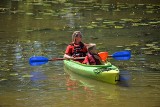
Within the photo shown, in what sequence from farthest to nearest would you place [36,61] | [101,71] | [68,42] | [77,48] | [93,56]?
[68,42] < [77,48] < [36,61] < [93,56] < [101,71]

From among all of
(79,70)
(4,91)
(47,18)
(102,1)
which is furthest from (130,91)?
(102,1)

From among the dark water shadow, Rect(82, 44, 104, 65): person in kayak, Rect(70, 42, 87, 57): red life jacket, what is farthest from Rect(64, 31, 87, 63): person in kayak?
the dark water shadow

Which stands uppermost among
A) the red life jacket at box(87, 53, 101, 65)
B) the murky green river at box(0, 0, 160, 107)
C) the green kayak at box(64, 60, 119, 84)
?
the red life jacket at box(87, 53, 101, 65)

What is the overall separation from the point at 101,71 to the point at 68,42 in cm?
607

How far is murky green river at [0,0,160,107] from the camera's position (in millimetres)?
10805

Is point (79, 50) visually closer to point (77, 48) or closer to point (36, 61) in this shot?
point (77, 48)

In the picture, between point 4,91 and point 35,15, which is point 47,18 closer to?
point 35,15

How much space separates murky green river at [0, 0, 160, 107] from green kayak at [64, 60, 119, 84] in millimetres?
147

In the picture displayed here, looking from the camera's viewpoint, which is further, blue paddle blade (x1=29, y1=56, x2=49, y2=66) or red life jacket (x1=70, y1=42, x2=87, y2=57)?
red life jacket (x1=70, y1=42, x2=87, y2=57)

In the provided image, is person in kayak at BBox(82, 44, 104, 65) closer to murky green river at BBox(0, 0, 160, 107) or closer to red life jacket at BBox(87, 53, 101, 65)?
red life jacket at BBox(87, 53, 101, 65)

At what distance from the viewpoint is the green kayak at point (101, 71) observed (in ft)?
38.3

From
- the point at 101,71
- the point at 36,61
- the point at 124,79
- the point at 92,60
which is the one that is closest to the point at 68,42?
the point at 36,61

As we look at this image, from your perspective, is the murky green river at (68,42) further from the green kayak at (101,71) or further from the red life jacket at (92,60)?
the red life jacket at (92,60)

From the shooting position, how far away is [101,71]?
39.1ft
